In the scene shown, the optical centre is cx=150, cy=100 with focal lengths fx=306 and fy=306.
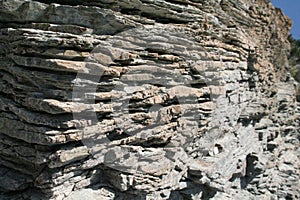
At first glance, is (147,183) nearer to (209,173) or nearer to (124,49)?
(209,173)

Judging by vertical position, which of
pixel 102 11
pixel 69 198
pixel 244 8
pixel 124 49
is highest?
pixel 244 8

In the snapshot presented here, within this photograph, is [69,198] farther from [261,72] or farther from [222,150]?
[261,72]

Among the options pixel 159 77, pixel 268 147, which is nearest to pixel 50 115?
pixel 159 77

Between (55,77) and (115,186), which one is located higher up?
(55,77)

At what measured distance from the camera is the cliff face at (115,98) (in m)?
4.50

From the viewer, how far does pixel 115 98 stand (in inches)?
196

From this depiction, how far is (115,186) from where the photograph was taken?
5.27 meters

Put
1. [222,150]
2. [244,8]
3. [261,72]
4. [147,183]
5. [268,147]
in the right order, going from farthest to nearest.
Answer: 1. [268,147]
2. [261,72]
3. [244,8]
4. [222,150]
5. [147,183]

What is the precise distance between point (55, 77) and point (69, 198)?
1869 mm

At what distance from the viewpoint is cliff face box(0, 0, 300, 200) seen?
4496 millimetres

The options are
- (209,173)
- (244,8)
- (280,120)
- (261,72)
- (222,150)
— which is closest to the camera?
(209,173)

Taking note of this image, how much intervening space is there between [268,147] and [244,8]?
5301 mm

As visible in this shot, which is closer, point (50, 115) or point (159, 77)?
point (50, 115)

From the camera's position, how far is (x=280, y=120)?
1290cm
